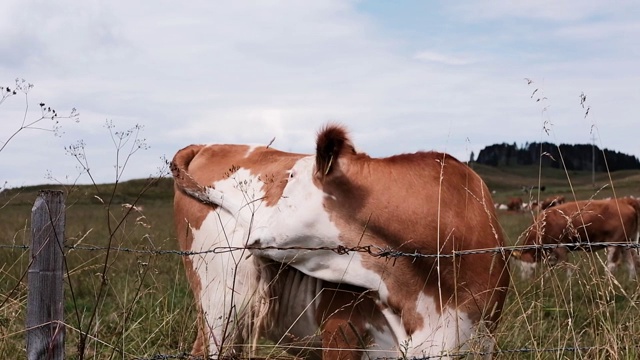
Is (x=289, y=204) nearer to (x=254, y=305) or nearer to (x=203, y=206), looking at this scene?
(x=254, y=305)

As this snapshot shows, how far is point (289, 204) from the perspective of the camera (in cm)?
510

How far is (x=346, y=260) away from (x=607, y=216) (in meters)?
13.4

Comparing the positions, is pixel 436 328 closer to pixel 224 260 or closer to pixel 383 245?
pixel 383 245

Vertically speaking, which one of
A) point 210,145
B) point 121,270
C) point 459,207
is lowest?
point 121,270

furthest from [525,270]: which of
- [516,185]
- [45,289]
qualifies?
[516,185]

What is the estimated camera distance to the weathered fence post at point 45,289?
11.9 feet

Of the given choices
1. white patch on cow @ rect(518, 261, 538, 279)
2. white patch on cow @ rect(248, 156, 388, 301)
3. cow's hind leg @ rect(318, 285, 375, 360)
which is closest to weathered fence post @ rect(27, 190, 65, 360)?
white patch on cow @ rect(248, 156, 388, 301)

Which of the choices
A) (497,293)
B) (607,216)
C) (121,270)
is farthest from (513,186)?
(497,293)

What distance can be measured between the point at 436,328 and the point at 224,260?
62.9 inches

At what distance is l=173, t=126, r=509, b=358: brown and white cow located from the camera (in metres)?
4.93

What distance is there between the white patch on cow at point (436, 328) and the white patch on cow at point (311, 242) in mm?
269

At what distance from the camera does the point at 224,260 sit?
566cm

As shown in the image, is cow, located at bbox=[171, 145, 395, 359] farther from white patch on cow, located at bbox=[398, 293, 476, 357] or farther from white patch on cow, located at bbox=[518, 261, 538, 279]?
white patch on cow, located at bbox=[518, 261, 538, 279]

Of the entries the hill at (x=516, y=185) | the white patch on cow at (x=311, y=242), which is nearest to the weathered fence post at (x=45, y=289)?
the white patch on cow at (x=311, y=242)
